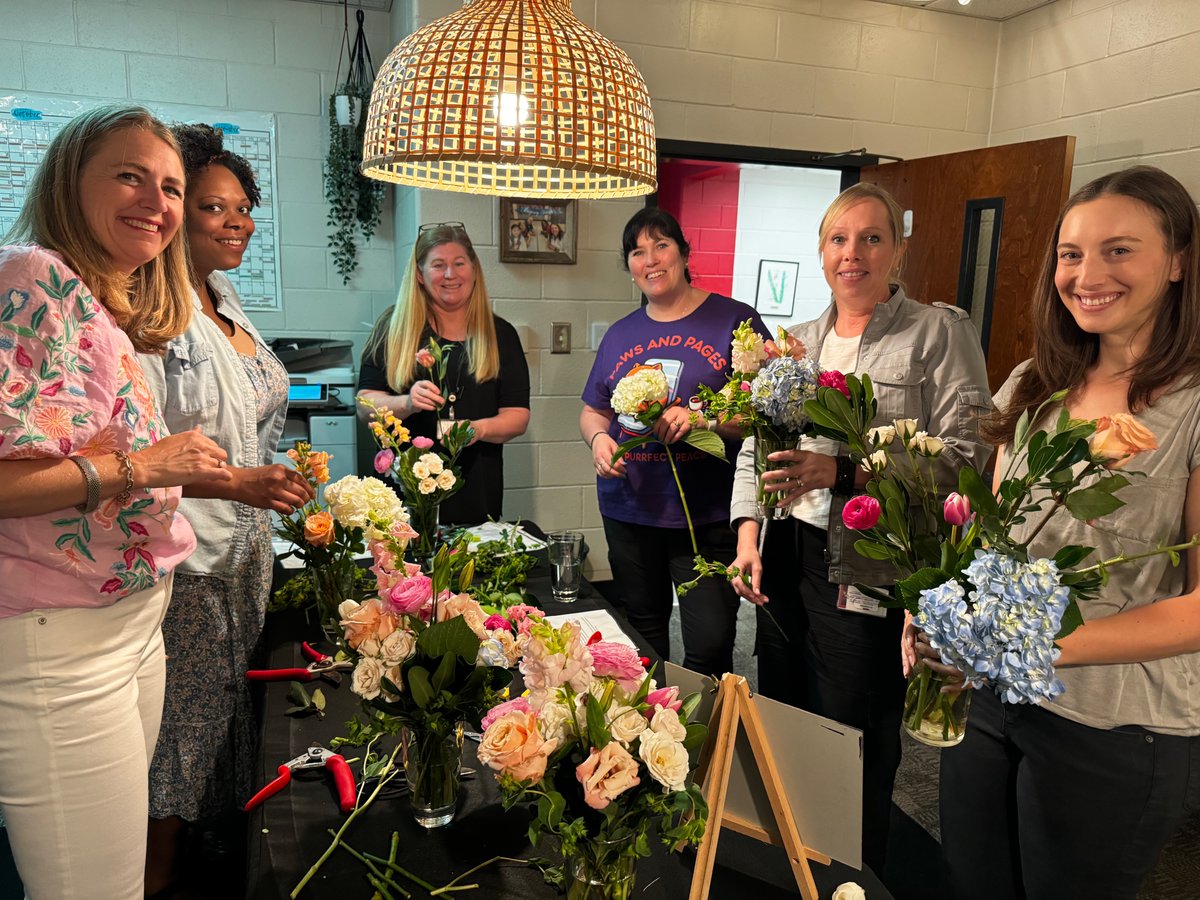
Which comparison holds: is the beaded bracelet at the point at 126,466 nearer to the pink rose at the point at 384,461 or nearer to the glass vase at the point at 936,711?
the pink rose at the point at 384,461

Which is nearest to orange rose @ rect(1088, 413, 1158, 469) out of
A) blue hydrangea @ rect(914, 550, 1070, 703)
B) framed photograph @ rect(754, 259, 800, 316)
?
blue hydrangea @ rect(914, 550, 1070, 703)

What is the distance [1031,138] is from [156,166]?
3891mm

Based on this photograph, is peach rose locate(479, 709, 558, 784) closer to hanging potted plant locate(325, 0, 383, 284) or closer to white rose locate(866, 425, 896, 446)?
white rose locate(866, 425, 896, 446)

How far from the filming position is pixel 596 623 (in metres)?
1.76

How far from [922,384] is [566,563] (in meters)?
0.91

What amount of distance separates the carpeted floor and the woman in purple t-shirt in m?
0.68

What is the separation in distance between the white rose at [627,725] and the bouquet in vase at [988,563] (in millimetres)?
361

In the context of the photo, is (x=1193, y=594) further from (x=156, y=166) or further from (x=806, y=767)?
(x=156, y=166)

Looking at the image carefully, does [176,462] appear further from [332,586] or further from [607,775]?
[607,775]

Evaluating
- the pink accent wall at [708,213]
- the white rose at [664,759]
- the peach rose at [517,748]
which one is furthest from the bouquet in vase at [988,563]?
the pink accent wall at [708,213]

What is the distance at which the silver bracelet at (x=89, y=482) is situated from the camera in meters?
1.21

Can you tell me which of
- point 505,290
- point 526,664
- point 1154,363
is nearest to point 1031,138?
point 505,290

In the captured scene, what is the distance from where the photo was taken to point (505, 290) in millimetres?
3502

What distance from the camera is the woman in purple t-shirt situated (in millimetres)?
2336
